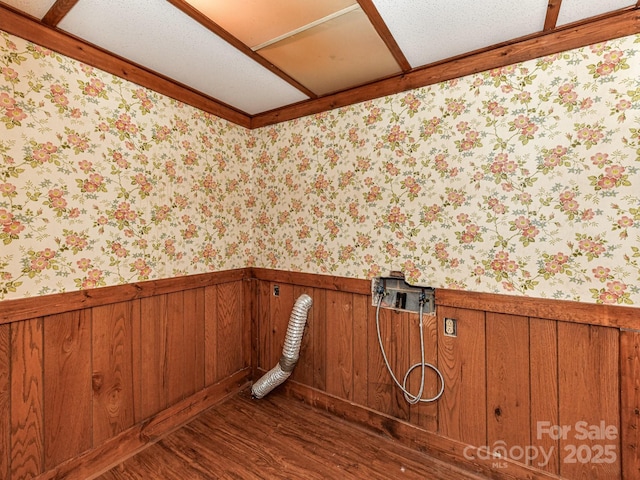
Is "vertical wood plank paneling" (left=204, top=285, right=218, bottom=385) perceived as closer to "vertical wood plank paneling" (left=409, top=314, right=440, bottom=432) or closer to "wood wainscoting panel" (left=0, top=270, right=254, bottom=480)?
"wood wainscoting panel" (left=0, top=270, right=254, bottom=480)

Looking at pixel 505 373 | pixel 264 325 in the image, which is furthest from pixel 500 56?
pixel 264 325

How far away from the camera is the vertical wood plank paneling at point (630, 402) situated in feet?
4.17

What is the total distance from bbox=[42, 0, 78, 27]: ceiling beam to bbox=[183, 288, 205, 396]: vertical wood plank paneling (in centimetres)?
158

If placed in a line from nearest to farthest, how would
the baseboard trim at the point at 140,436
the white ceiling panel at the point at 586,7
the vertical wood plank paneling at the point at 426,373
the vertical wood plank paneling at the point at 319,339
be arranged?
1. the white ceiling panel at the point at 586,7
2. the baseboard trim at the point at 140,436
3. the vertical wood plank paneling at the point at 426,373
4. the vertical wood plank paneling at the point at 319,339

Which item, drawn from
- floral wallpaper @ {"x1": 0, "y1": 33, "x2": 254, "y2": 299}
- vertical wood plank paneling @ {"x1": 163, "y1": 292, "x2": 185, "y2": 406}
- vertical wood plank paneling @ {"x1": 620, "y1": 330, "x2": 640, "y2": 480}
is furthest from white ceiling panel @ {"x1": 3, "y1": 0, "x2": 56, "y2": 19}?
vertical wood plank paneling @ {"x1": 620, "y1": 330, "x2": 640, "y2": 480}

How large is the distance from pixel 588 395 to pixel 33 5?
10.1ft

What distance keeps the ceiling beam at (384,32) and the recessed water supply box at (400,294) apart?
4.16 feet

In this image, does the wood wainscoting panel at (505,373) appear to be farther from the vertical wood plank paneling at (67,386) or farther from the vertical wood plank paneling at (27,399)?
the vertical wood plank paneling at (27,399)

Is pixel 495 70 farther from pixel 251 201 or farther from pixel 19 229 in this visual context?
pixel 19 229

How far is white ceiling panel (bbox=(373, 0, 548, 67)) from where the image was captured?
1.26 metres

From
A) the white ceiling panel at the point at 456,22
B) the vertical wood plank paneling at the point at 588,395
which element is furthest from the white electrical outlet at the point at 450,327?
the white ceiling panel at the point at 456,22

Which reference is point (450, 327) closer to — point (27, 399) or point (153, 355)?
point (153, 355)

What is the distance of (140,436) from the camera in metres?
1.76

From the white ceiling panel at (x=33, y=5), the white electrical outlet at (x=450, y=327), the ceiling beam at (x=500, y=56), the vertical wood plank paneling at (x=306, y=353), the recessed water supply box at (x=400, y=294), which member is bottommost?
the vertical wood plank paneling at (x=306, y=353)
